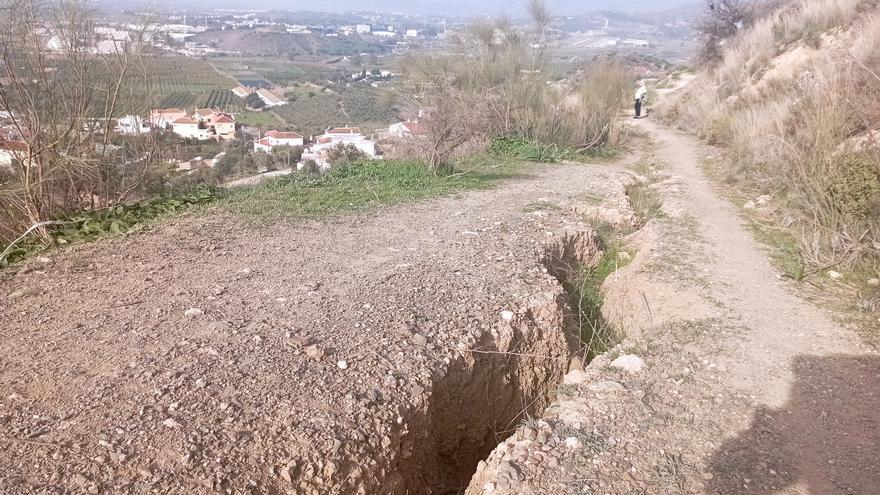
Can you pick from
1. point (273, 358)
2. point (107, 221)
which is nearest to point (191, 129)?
point (107, 221)

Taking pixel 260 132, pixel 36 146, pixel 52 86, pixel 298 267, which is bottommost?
pixel 260 132

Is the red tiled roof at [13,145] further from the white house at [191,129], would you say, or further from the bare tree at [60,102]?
the white house at [191,129]

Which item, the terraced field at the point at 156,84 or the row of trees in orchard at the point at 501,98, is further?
the row of trees in orchard at the point at 501,98

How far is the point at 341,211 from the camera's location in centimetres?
636

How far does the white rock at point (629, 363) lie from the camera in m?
3.55

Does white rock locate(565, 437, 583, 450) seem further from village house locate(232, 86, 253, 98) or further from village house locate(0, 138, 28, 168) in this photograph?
village house locate(232, 86, 253, 98)

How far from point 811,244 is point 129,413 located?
5.34 metres

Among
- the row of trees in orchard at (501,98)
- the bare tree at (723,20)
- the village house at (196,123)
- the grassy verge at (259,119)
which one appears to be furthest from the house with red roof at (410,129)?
the bare tree at (723,20)

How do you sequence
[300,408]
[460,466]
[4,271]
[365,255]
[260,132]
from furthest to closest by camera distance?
[260,132], [365,255], [4,271], [460,466], [300,408]

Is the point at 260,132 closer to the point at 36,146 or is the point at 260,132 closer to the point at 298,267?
the point at 36,146

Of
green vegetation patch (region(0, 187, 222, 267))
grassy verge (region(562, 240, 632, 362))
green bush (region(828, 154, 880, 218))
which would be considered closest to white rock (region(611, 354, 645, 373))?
grassy verge (region(562, 240, 632, 362))

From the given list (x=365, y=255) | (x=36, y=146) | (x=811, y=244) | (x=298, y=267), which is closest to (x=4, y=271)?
(x=36, y=146)

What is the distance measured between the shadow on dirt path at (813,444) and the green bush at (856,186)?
2087 mm

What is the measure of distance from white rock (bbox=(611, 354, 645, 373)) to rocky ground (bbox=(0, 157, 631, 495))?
0.54m
